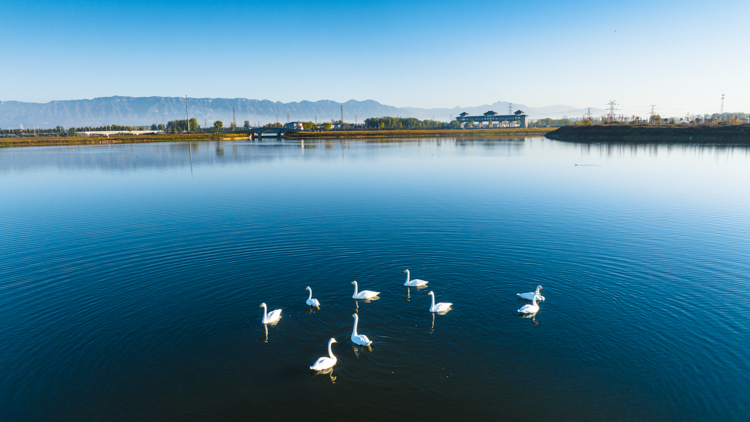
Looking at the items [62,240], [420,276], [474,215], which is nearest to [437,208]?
[474,215]

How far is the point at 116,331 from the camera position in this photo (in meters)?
15.6

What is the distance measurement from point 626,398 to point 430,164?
64.0m

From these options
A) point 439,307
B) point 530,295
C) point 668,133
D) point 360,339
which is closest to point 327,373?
point 360,339

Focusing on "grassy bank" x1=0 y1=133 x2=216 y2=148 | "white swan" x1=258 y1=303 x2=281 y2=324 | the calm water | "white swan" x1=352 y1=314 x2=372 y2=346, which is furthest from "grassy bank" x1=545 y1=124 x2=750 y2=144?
"grassy bank" x1=0 y1=133 x2=216 y2=148

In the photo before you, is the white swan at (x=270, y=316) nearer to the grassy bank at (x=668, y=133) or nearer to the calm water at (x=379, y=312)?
the calm water at (x=379, y=312)

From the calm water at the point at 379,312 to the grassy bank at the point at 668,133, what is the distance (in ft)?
337

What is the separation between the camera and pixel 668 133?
122 meters

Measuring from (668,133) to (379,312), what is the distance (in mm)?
140774

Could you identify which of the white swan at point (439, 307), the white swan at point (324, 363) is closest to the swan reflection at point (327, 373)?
the white swan at point (324, 363)

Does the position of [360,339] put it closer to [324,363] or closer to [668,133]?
[324,363]

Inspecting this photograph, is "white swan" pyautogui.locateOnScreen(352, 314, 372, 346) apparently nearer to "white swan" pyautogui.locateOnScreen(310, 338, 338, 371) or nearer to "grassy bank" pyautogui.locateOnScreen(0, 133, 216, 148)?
"white swan" pyautogui.locateOnScreen(310, 338, 338, 371)

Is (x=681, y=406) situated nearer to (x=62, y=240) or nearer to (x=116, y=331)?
(x=116, y=331)

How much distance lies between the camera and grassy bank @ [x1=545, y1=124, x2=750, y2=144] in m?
110

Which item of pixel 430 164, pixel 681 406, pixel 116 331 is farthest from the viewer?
pixel 430 164
